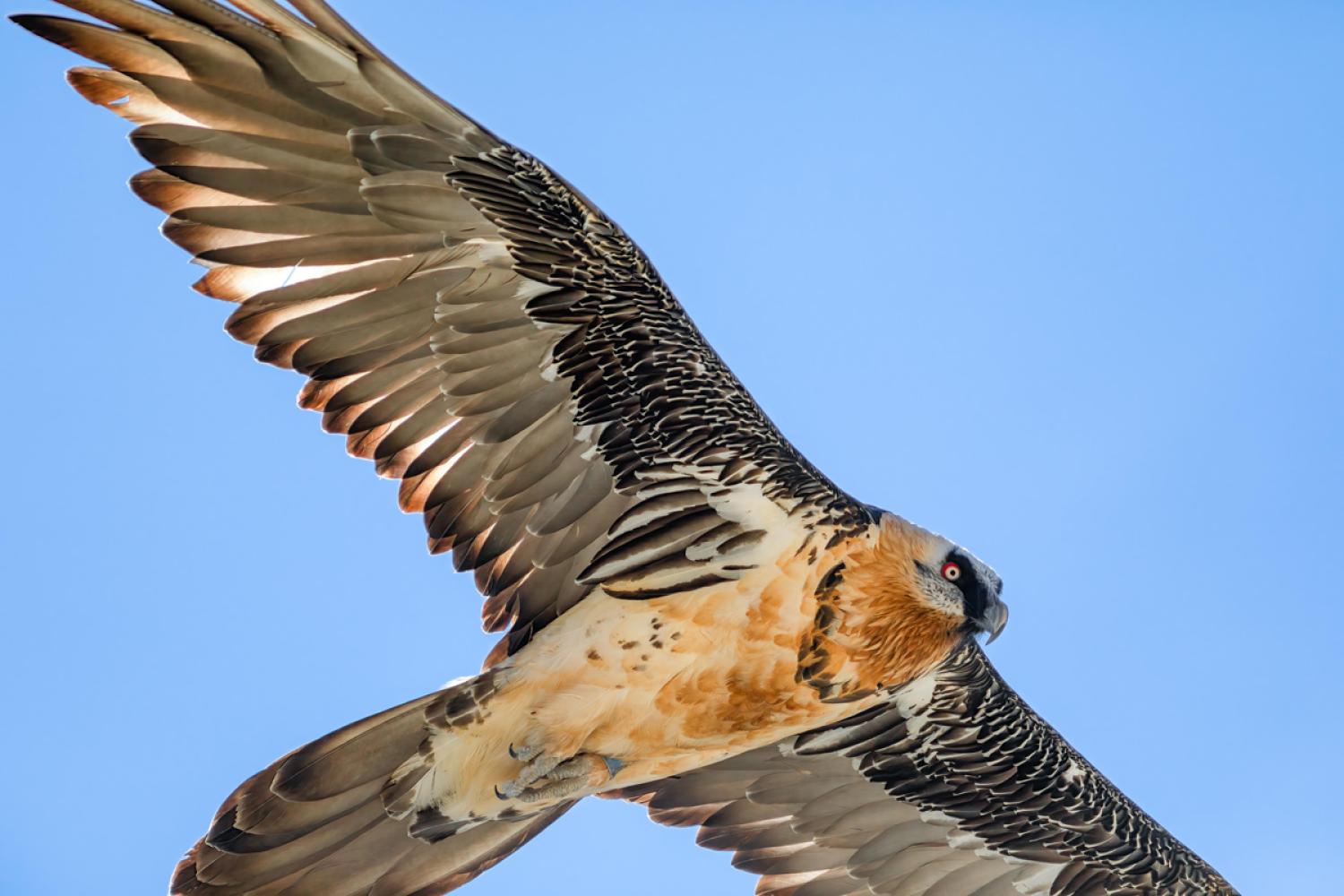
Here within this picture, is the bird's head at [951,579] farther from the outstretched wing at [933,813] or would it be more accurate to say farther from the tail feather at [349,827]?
the tail feather at [349,827]

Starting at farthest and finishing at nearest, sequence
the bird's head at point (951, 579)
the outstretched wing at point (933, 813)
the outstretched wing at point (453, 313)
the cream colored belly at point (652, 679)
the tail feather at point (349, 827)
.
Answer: the outstretched wing at point (933, 813) < the bird's head at point (951, 579) < the cream colored belly at point (652, 679) < the tail feather at point (349, 827) < the outstretched wing at point (453, 313)

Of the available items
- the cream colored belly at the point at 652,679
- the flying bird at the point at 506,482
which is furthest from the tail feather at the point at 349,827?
the cream colored belly at the point at 652,679

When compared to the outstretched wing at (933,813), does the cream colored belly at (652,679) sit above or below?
above

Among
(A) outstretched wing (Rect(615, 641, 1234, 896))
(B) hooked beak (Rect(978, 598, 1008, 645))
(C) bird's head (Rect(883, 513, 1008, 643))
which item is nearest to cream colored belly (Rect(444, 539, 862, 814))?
(C) bird's head (Rect(883, 513, 1008, 643))

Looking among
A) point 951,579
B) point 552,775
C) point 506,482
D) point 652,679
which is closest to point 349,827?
point 552,775

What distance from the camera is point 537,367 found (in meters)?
7.30

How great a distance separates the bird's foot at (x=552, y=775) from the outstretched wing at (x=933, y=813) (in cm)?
111

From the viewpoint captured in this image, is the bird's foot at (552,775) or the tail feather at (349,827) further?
the bird's foot at (552,775)

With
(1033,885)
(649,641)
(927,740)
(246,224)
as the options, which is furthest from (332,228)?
(1033,885)

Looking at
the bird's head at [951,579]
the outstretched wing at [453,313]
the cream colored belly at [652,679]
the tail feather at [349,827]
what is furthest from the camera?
the bird's head at [951,579]

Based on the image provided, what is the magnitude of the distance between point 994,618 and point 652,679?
1.82 meters

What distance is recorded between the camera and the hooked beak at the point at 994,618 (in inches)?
295

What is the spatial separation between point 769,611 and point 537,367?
1.71 meters

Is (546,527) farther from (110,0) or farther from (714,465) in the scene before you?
(110,0)
